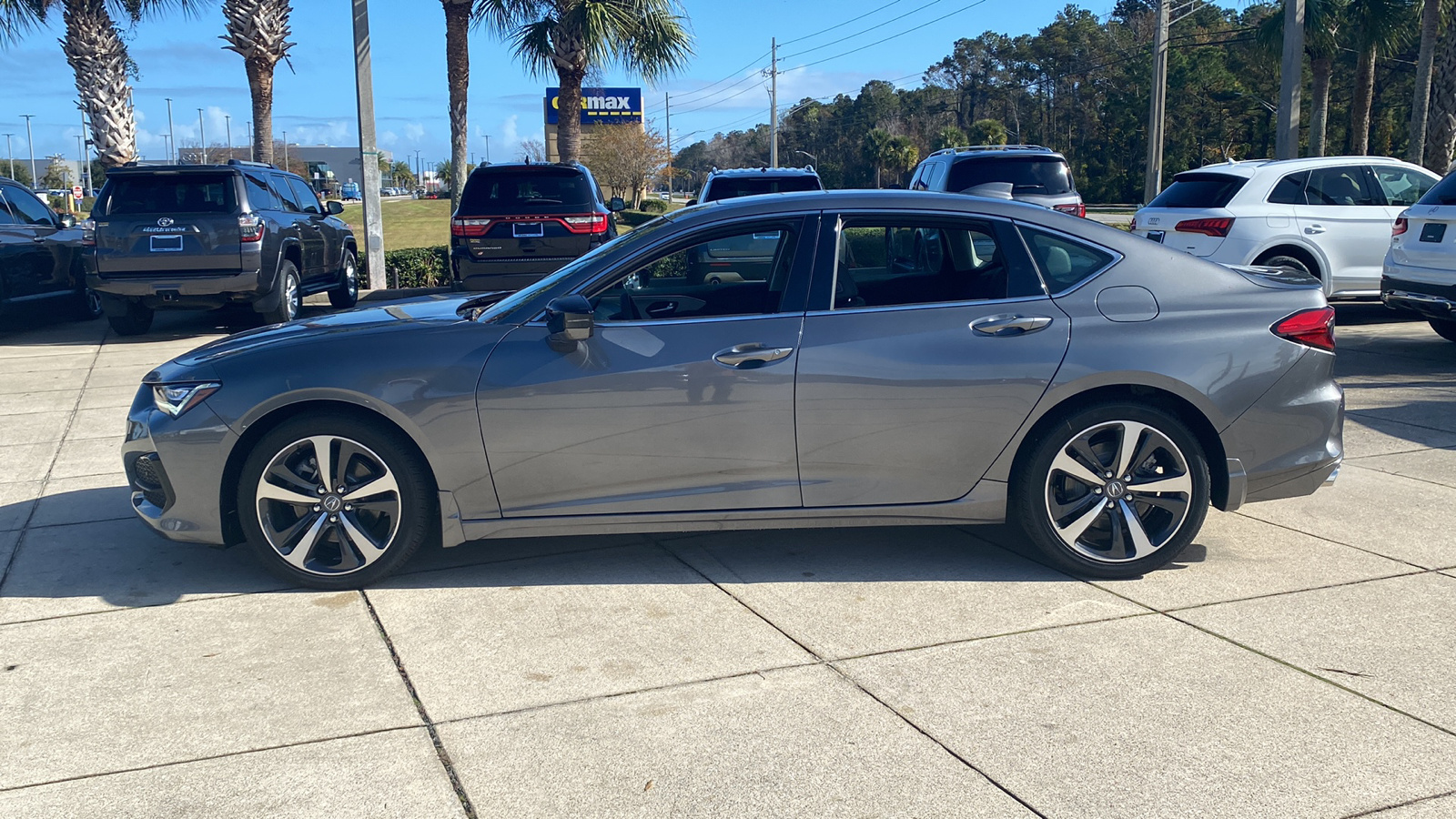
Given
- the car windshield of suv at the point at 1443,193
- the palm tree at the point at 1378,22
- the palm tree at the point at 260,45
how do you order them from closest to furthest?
1. the car windshield of suv at the point at 1443,193
2. the palm tree at the point at 260,45
3. the palm tree at the point at 1378,22

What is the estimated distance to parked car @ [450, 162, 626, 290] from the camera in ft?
41.7

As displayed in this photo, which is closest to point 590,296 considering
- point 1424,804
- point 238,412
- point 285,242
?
point 238,412

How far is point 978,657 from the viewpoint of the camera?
404 cm

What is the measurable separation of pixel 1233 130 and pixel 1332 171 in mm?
55263

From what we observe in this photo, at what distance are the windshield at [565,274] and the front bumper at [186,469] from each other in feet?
3.84

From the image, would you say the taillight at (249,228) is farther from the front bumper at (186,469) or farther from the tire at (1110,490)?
the tire at (1110,490)

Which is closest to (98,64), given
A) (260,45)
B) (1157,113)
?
(260,45)

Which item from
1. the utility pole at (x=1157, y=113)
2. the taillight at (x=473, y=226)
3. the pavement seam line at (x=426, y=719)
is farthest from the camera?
the utility pole at (x=1157, y=113)

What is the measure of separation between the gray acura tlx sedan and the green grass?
20827 millimetres

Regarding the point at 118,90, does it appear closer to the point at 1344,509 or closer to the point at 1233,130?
the point at 1344,509

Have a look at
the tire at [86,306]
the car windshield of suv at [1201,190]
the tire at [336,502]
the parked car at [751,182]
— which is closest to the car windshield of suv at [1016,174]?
the car windshield of suv at [1201,190]

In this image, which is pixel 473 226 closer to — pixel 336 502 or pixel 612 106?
pixel 336 502

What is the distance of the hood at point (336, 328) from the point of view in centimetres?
476

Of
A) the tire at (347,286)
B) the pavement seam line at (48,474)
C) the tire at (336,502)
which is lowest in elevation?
the pavement seam line at (48,474)
